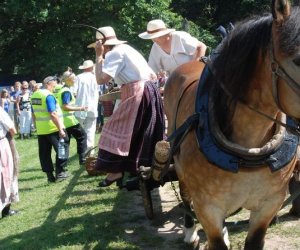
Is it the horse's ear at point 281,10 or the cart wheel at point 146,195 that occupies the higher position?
the horse's ear at point 281,10

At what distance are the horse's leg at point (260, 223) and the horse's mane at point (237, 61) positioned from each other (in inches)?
23.0

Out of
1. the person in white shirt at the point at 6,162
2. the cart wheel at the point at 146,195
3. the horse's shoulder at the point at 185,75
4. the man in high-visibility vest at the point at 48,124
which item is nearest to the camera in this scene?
the horse's shoulder at the point at 185,75

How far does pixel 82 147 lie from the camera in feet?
30.6

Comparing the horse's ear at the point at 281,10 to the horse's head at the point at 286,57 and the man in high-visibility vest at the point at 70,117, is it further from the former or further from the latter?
the man in high-visibility vest at the point at 70,117

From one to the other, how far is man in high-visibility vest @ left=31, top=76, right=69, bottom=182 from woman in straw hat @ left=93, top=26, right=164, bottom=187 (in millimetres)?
3225

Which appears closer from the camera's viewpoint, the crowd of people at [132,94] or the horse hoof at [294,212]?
the crowd of people at [132,94]

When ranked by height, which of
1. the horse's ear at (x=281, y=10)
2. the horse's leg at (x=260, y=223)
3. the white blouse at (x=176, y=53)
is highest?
the horse's ear at (x=281, y=10)

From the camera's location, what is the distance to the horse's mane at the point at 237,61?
2720 millimetres

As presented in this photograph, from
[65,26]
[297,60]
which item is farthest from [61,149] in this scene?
[65,26]

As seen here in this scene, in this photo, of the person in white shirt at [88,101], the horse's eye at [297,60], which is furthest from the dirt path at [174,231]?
the person in white shirt at [88,101]

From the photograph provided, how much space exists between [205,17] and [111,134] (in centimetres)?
2609

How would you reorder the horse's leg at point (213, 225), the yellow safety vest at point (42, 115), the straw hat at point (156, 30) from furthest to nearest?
1. the yellow safety vest at point (42, 115)
2. the straw hat at point (156, 30)
3. the horse's leg at point (213, 225)

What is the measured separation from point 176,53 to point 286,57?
3.03m

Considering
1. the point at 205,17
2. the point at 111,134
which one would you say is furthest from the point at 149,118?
the point at 205,17
